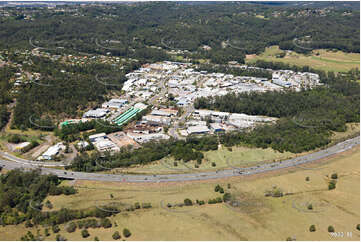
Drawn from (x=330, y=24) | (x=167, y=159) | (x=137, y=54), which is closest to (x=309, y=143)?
(x=167, y=159)

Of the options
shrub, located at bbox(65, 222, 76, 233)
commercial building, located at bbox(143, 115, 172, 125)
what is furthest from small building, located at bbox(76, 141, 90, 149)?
shrub, located at bbox(65, 222, 76, 233)

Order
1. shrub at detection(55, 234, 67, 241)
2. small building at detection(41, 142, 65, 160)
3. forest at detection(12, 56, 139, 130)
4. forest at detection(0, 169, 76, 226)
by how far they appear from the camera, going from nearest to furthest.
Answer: shrub at detection(55, 234, 67, 241), forest at detection(0, 169, 76, 226), small building at detection(41, 142, 65, 160), forest at detection(12, 56, 139, 130)

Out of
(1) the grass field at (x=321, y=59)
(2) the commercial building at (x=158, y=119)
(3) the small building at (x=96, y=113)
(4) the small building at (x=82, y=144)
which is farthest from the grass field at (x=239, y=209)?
(1) the grass field at (x=321, y=59)

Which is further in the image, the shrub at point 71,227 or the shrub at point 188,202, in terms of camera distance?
the shrub at point 188,202

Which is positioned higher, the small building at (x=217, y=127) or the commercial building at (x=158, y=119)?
the commercial building at (x=158, y=119)

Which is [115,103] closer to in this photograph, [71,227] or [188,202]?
[188,202]

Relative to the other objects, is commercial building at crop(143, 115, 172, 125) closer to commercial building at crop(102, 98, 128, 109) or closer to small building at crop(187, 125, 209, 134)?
small building at crop(187, 125, 209, 134)

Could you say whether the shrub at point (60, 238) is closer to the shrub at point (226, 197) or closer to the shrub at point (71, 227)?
the shrub at point (71, 227)
